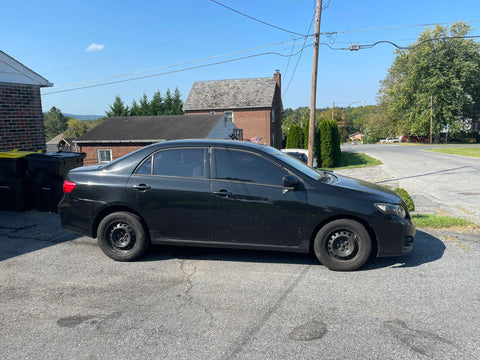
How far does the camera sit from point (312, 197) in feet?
14.5

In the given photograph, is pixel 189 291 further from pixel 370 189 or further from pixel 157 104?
pixel 157 104

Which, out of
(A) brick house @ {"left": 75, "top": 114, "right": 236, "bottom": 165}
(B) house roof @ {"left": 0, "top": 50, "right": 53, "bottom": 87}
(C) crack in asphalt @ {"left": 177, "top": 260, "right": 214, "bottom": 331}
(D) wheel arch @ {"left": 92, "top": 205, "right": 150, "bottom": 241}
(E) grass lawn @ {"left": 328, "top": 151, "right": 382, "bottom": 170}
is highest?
(B) house roof @ {"left": 0, "top": 50, "right": 53, "bottom": 87}

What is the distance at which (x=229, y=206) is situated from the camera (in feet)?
14.8

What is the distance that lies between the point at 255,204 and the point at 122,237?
1.95 meters

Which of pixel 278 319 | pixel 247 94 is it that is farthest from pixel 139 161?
pixel 247 94

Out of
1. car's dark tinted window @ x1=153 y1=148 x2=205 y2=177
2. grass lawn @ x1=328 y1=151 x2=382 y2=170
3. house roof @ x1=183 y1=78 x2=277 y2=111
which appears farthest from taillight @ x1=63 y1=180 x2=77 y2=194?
house roof @ x1=183 y1=78 x2=277 y2=111

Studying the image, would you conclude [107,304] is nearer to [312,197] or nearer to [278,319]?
[278,319]

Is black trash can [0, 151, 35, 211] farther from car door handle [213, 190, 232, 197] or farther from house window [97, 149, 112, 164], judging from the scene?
house window [97, 149, 112, 164]

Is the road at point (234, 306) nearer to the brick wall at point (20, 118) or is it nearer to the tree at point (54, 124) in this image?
the brick wall at point (20, 118)

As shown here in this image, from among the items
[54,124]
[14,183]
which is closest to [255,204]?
[14,183]

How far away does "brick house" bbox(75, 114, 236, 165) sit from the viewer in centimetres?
2161

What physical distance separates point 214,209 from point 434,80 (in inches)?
2104

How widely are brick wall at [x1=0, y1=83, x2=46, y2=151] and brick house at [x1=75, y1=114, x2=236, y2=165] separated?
37.2ft

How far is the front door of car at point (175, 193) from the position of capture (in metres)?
4.61
